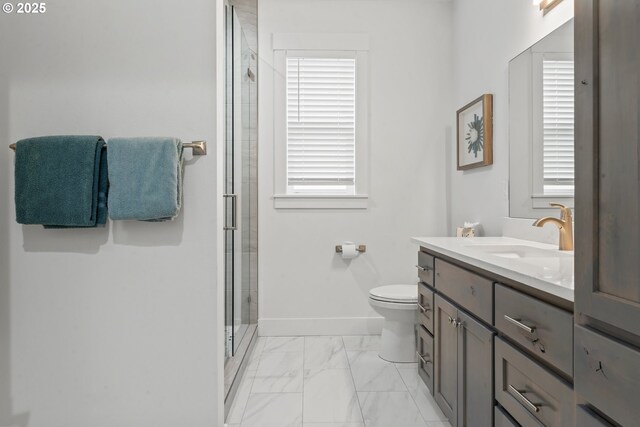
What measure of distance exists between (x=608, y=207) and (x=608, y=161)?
0.08 metres

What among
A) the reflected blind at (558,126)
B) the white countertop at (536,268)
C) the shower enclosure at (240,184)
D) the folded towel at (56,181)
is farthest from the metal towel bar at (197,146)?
the reflected blind at (558,126)

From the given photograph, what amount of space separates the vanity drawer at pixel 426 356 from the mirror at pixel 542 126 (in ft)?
2.78

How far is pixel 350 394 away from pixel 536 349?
1314mm

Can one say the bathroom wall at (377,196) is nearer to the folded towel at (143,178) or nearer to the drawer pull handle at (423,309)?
the drawer pull handle at (423,309)

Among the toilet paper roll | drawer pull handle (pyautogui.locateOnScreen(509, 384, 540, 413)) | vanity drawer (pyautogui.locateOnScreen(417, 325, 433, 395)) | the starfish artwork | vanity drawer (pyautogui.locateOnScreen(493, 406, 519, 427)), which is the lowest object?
vanity drawer (pyautogui.locateOnScreen(417, 325, 433, 395))

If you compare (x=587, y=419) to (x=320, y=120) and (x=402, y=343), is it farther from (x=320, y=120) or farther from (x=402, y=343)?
(x=320, y=120)

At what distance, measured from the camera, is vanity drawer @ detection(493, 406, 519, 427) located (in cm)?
121

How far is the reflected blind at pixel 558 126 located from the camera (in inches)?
70.3

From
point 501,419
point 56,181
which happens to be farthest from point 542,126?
point 56,181

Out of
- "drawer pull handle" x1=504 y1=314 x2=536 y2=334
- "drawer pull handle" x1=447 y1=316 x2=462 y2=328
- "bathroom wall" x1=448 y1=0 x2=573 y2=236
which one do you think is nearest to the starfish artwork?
"bathroom wall" x1=448 y1=0 x2=573 y2=236

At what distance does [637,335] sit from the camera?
0.67m

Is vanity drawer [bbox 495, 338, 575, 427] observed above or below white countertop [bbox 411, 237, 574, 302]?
below

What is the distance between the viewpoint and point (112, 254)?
1637mm

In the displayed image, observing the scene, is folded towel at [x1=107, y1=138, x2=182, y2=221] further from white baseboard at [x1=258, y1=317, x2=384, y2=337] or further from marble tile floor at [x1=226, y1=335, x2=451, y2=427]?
white baseboard at [x1=258, y1=317, x2=384, y2=337]
